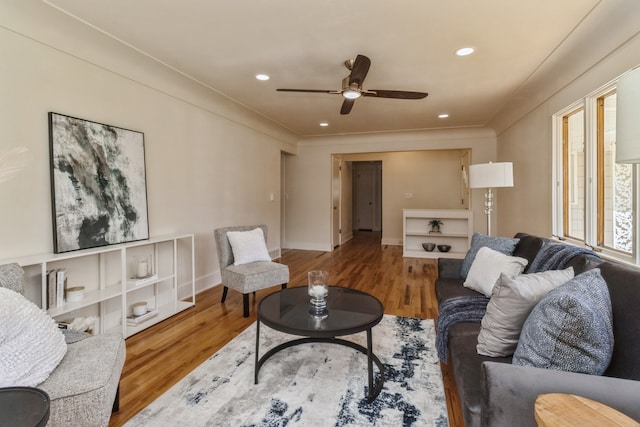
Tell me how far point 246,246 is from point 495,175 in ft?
9.44

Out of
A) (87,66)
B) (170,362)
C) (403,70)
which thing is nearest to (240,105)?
(87,66)

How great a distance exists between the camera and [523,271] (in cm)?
227

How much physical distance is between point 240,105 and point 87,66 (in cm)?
196

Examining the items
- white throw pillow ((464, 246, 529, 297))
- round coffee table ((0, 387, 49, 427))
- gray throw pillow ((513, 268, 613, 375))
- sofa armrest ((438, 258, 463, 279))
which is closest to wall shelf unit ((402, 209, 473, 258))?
sofa armrest ((438, 258, 463, 279))

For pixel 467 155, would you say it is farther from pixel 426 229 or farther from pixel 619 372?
pixel 619 372

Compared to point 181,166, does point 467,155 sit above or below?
above

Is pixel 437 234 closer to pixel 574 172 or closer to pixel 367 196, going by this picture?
pixel 574 172

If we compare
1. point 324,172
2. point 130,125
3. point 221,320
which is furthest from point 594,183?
point 324,172

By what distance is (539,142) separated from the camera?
382cm

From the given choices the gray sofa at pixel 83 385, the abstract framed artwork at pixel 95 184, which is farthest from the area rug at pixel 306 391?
the abstract framed artwork at pixel 95 184

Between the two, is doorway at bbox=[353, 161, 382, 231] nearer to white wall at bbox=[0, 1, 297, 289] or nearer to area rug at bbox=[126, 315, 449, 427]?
white wall at bbox=[0, 1, 297, 289]

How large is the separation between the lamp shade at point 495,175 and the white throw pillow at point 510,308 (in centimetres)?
219

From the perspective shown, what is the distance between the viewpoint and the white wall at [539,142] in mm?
2379

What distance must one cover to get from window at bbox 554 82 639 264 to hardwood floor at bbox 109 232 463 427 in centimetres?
158
